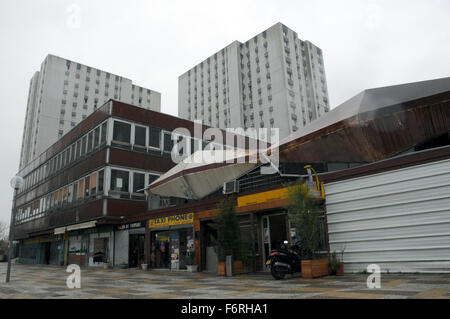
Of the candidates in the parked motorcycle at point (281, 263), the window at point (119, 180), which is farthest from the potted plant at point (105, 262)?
the parked motorcycle at point (281, 263)

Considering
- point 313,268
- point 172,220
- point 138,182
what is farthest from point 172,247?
point 313,268

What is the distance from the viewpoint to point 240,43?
7819 cm

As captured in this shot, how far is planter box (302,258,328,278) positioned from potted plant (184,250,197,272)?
7.67 metres

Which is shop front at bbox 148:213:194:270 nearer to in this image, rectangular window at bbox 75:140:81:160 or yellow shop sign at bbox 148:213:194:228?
yellow shop sign at bbox 148:213:194:228

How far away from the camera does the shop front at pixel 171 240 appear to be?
61.0 ft

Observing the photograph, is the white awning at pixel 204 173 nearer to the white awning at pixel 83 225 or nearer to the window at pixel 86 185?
the white awning at pixel 83 225

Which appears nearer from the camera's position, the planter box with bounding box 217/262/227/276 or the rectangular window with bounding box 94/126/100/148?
the planter box with bounding box 217/262/227/276

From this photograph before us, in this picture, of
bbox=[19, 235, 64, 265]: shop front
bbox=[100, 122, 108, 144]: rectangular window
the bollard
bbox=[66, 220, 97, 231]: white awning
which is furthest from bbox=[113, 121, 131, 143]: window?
the bollard

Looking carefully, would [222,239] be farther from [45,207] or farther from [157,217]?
[45,207]

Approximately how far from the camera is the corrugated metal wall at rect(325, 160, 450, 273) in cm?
1020

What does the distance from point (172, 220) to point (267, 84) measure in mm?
55878

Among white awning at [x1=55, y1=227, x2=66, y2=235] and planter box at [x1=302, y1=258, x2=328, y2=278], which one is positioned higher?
white awning at [x1=55, y1=227, x2=66, y2=235]

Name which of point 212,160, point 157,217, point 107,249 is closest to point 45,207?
point 107,249

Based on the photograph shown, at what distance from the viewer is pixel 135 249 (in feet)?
76.0
